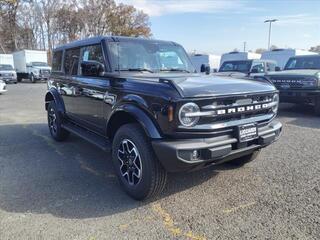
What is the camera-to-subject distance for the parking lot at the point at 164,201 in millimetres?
3172

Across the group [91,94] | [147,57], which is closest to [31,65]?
[91,94]

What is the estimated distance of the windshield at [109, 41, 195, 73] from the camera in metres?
4.62

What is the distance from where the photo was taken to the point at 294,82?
372 inches

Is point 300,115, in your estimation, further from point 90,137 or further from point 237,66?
point 90,137

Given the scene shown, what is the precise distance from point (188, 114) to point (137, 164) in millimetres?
949

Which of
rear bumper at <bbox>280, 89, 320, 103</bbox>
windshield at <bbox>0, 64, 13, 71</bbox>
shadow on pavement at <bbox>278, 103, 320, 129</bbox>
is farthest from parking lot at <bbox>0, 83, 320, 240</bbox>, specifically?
windshield at <bbox>0, 64, 13, 71</bbox>

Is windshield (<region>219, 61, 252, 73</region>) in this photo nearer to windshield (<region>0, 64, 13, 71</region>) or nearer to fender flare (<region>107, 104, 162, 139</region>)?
fender flare (<region>107, 104, 162, 139</region>)

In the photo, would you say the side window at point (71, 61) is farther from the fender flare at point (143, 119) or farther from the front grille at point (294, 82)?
A: the front grille at point (294, 82)

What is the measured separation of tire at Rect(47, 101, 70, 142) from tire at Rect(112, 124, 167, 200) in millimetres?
2735

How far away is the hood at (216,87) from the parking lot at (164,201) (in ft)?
4.21

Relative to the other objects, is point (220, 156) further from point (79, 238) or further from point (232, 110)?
point (79, 238)

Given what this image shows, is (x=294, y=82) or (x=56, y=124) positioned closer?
(x=56, y=124)

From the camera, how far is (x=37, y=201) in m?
3.86

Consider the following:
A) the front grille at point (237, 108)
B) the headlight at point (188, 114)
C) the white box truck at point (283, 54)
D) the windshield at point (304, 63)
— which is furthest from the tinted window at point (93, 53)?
the white box truck at point (283, 54)
